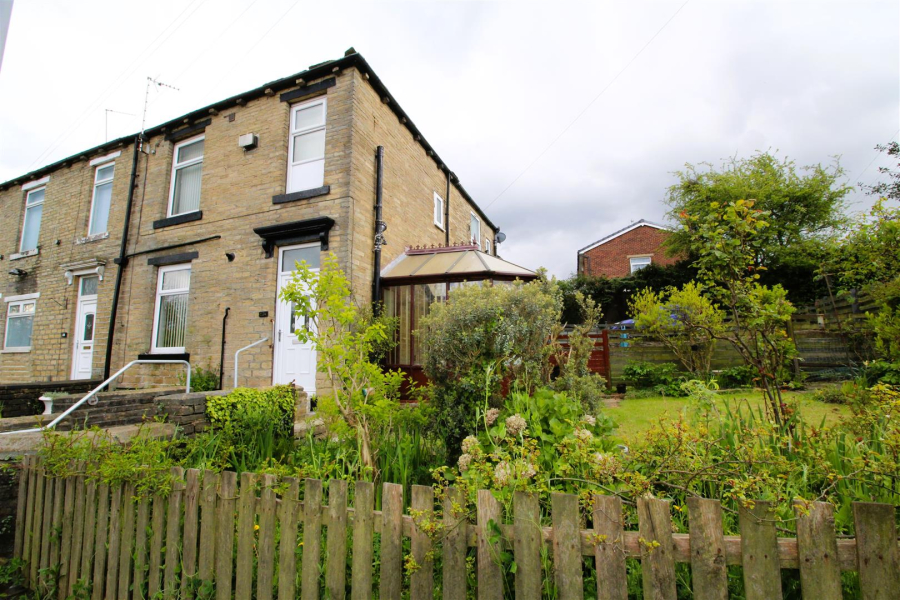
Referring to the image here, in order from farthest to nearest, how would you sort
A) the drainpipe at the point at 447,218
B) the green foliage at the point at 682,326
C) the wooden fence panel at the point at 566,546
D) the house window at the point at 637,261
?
the house window at the point at 637,261
the drainpipe at the point at 447,218
the green foliage at the point at 682,326
the wooden fence panel at the point at 566,546

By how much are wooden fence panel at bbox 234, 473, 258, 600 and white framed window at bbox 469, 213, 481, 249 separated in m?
14.1

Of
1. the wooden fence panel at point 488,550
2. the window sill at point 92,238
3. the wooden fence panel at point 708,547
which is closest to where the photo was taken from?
the wooden fence panel at point 708,547

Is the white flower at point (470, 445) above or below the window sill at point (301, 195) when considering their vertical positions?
below

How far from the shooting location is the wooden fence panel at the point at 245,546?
2123mm

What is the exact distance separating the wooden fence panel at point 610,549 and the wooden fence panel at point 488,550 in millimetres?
405

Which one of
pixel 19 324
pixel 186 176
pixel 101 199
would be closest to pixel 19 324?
pixel 19 324

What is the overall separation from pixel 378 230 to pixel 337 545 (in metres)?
7.48

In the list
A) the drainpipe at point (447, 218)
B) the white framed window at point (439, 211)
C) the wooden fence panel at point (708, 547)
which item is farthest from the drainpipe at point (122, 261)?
the wooden fence panel at point (708, 547)

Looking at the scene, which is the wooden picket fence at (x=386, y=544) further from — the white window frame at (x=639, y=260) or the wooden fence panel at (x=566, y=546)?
the white window frame at (x=639, y=260)

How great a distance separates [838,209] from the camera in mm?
18359

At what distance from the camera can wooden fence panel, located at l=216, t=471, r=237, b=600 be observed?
7.20ft

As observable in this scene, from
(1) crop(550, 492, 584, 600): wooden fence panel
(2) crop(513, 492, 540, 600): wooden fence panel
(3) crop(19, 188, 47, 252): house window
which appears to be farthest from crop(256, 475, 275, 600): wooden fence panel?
(3) crop(19, 188, 47, 252): house window

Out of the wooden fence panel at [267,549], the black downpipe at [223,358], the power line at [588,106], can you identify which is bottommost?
the wooden fence panel at [267,549]

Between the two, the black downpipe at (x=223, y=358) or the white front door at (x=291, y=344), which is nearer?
the white front door at (x=291, y=344)
